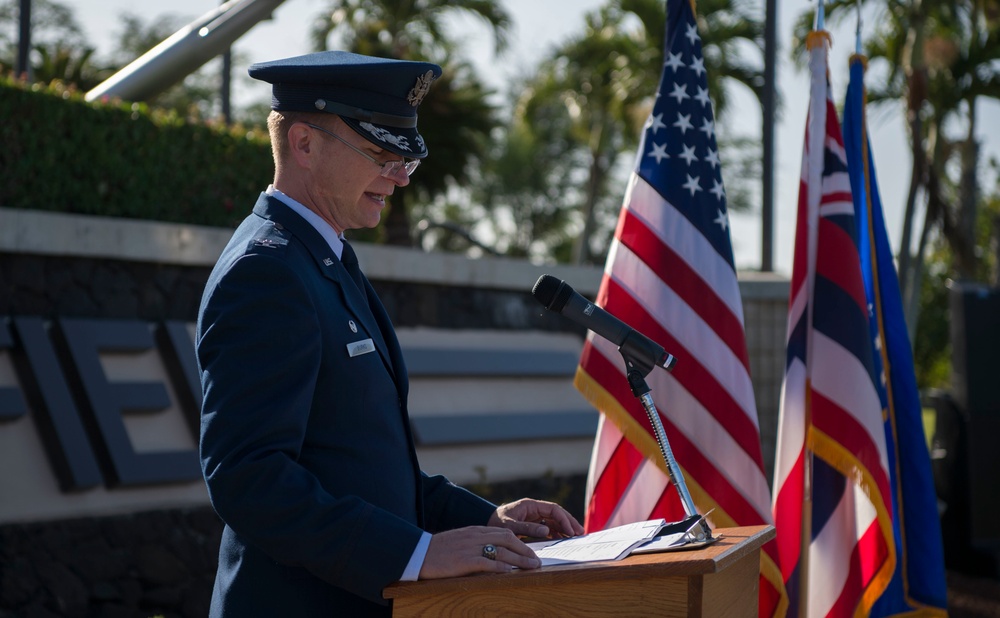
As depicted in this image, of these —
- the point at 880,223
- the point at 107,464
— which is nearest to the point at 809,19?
the point at 880,223

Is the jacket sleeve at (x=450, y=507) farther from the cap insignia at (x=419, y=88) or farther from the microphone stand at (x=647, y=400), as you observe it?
the cap insignia at (x=419, y=88)

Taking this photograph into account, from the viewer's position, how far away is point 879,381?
175 inches

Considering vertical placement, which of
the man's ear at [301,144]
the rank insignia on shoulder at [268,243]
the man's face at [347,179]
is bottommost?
the rank insignia on shoulder at [268,243]

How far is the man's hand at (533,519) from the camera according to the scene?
2320mm

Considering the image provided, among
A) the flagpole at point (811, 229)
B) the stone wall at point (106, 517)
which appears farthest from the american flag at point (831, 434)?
the stone wall at point (106, 517)

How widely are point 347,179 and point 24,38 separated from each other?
670cm

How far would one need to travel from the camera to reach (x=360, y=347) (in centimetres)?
212

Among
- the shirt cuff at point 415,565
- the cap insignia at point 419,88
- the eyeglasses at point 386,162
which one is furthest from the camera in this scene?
the cap insignia at point 419,88

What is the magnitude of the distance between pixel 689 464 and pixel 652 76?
15.5 m

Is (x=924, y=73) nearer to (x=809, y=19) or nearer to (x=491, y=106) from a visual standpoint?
(x=809, y=19)

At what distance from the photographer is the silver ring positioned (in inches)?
73.8

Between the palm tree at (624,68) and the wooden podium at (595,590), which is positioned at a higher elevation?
the palm tree at (624,68)

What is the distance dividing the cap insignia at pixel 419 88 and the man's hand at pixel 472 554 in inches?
35.3

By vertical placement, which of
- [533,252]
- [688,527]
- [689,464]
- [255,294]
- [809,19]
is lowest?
[533,252]
